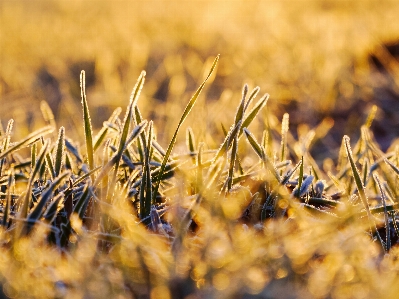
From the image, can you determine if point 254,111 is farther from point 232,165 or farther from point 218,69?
point 218,69

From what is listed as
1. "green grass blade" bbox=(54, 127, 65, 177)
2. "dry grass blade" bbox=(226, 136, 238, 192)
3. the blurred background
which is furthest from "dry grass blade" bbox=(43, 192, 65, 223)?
the blurred background

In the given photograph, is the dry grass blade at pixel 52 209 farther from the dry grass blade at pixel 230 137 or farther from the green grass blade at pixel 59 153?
the dry grass blade at pixel 230 137

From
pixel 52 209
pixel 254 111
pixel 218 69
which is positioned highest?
pixel 254 111

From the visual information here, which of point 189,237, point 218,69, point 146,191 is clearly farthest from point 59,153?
point 218,69

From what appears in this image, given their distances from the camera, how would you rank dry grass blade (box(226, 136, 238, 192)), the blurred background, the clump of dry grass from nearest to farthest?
the clump of dry grass, dry grass blade (box(226, 136, 238, 192)), the blurred background

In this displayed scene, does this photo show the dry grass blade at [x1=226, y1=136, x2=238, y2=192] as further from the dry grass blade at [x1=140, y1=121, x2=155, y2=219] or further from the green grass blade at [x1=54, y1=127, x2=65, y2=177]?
the green grass blade at [x1=54, y1=127, x2=65, y2=177]

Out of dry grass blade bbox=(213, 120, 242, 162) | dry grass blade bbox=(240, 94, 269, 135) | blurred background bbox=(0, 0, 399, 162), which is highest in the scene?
dry grass blade bbox=(240, 94, 269, 135)

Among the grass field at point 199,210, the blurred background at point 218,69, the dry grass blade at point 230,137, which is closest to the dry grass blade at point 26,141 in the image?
the grass field at point 199,210

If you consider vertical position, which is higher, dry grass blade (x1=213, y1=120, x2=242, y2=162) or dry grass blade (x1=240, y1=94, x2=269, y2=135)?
dry grass blade (x1=240, y1=94, x2=269, y2=135)
